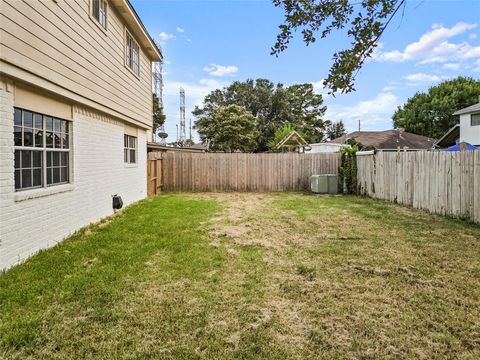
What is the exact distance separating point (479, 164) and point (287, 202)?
16.6ft

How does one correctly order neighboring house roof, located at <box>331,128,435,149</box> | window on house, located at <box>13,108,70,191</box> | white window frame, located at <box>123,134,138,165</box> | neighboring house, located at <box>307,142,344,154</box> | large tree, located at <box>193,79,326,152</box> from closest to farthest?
window on house, located at <box>13,108,70,191</box> < white window frame, located at <box>123,134,138,165</box> < neighboring house roof, located at <box>331,128,435,149</box> < neighboring house, located at <box>307,142,344,154</box> < large tree, located at <box>193,79,326,152</box>

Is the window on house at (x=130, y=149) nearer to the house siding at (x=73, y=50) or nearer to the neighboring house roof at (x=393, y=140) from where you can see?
the house siding at (x=73, y=50)

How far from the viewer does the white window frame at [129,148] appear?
894 centimetres

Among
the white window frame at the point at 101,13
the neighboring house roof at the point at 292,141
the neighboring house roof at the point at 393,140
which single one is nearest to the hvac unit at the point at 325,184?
the neighboring house roof at the point at 292,141

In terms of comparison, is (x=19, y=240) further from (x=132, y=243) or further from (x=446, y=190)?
(x=446, y=190)

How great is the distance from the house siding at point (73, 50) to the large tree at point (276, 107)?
2837cm

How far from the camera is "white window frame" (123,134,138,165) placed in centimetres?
894

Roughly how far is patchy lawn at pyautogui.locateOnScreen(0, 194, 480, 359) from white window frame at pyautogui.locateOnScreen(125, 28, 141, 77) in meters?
5.01

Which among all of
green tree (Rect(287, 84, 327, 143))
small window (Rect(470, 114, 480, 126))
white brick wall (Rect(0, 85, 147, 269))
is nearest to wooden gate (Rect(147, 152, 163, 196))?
white brick wall (Rect(0, 85, 147, 269))

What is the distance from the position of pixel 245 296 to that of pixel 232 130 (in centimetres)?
2947

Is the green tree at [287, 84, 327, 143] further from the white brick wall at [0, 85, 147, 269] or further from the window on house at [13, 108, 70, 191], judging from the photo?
the window on house at [13, 108, 70, 191]

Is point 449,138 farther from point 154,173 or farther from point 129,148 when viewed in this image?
point 129,148

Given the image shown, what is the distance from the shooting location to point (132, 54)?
29.8ft

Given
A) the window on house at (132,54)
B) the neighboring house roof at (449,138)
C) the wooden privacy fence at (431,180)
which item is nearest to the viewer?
the wooden privacy fence at (431,180)
